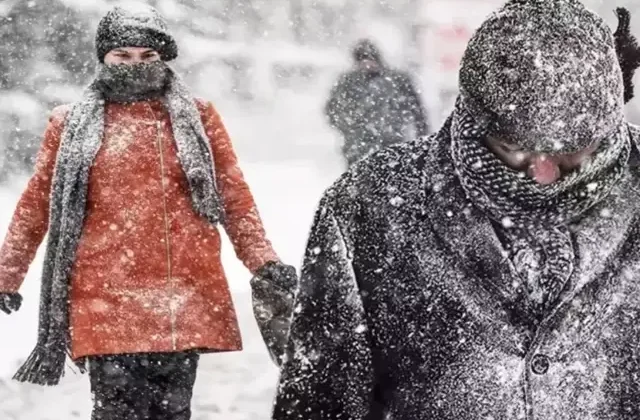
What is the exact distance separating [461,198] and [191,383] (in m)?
2.57

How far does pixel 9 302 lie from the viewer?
15.7ft

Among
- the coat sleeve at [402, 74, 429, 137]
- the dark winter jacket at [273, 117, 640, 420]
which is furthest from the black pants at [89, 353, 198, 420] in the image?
the coat sleeve at [402, 74, 429, 137]

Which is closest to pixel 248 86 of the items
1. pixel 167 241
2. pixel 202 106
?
pixel 202 106

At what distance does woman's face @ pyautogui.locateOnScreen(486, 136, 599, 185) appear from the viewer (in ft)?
7.39

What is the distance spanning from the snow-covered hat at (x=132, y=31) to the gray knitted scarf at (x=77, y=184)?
0.17 m

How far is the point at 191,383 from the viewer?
4.76 meters

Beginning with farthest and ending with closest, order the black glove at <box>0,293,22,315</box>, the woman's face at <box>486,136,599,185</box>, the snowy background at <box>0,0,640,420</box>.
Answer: the snowy background at <box>0,0,640,420</box>, the black glove at <box>0,293,22,315</box>, the woman's face at <box>486,136,599,185</box>

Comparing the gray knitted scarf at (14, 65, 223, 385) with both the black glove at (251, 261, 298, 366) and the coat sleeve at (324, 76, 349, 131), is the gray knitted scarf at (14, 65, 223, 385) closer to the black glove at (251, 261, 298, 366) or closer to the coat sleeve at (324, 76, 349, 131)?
the black glove at (251, 261, 298, 366)

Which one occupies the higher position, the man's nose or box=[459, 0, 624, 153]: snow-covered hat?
box=[459, 0, 624, 153]: snow-covered hat

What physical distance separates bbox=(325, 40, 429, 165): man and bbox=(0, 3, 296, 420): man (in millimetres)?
3882

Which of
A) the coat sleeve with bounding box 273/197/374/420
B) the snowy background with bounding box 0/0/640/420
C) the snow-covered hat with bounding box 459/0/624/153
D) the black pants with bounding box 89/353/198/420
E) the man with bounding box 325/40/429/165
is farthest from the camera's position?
the man with bounding box 325/40/429/165

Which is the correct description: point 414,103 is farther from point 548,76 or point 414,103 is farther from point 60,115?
point 548,76

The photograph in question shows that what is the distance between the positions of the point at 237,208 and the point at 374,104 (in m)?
4.01

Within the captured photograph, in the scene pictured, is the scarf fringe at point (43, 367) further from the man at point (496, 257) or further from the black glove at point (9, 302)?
the man at point (496, 257)
